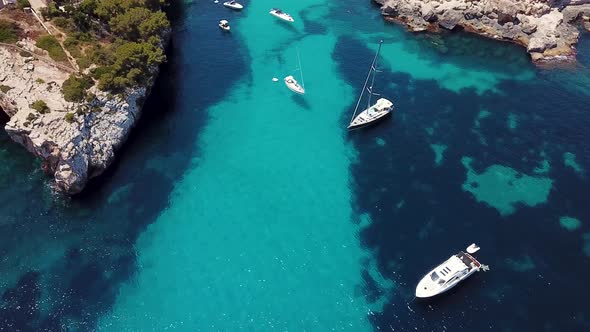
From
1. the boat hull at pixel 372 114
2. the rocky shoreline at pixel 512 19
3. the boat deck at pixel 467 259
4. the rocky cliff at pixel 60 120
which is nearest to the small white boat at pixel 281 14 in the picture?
the rocky shoreline at pixel 512 19

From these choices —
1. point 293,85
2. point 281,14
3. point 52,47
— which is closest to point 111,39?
point 52,47

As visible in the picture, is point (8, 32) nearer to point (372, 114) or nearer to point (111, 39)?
point (111, 39)

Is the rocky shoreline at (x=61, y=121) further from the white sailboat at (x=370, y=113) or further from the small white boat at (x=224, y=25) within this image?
the white sailboat at (x=370, y=113)

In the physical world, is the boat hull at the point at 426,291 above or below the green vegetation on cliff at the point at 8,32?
below

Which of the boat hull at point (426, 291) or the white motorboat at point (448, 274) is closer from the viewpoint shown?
the boat hull at point (426, 291)

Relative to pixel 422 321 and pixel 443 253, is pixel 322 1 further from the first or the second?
pixel 422 321

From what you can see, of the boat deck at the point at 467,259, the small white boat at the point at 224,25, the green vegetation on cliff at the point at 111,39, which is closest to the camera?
the boat deck at the point at 467,259

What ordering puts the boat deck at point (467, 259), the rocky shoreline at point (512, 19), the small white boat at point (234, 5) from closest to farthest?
1. the boat deck at point (467, 259)
2. the rocky shoreline at point (512, 19)
3. the small white boat at point (234, 5)
